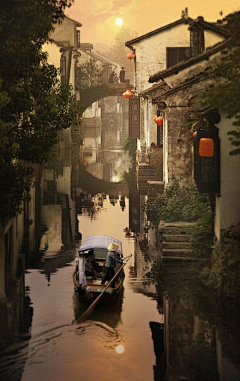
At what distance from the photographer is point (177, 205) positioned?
20.5m

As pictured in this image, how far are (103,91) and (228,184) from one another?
38520 mm

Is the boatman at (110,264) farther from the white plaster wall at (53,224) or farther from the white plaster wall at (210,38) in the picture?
the white plaster wall at (210,38)

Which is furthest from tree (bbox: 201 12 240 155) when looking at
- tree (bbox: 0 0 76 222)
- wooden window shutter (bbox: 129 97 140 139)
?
wooden window shutter (bbox: 129 97 140 139)

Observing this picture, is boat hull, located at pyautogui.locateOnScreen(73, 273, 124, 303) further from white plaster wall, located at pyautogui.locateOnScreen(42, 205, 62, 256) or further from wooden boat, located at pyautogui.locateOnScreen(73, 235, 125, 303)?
white plaster wall, located at pyautogui.locateOnScreen(42, 205, 62, 256)

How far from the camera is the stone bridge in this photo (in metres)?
52.6

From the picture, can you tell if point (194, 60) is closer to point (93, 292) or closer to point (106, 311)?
point (93, 292)

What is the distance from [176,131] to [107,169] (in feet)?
78.9

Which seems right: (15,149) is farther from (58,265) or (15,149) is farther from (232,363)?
(232,363)

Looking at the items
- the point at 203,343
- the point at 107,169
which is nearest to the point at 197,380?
the point at 203,343

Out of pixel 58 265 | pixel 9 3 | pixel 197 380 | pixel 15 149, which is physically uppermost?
pixel 9 3

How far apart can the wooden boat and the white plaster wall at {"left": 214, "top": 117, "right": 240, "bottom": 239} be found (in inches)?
109

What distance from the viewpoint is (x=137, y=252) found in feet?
67.2

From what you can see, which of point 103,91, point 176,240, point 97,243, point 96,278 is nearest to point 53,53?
point 103,91

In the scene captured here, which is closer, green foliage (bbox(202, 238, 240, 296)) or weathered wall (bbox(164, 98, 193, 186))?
green foliage (bbox(202, 238, 240, 296))
